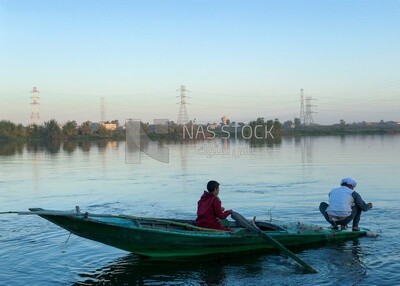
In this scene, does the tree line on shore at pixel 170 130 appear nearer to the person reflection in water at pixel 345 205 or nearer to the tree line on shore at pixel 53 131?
the tree line on shore at pixel 53 131

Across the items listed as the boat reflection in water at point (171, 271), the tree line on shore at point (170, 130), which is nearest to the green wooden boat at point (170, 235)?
the boat reflection in water at point (171, 271)

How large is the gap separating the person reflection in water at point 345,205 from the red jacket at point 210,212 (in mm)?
2693

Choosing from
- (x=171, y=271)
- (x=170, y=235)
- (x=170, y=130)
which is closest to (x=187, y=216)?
(x=170, y=235)

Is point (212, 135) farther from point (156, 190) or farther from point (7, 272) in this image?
point (7, 272)

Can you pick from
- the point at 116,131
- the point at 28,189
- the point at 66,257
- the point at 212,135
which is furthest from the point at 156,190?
the point at 116,131

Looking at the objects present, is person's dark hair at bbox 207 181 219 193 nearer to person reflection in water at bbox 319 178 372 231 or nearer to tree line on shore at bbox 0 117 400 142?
person reflection in water at bbox 319 178 372 231

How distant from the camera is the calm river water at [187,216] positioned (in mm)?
8812

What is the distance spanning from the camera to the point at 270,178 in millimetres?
23766

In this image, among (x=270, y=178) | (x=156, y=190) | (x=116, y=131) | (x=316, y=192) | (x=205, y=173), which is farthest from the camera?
(x=116, y=131)

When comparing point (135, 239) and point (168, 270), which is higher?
point (135, 239)

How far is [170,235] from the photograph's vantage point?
9414 millimetres

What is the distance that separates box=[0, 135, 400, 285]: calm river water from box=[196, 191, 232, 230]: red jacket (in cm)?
71

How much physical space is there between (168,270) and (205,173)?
18.2 metres

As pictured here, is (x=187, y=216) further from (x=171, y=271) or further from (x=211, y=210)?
(x=171, y=271)
